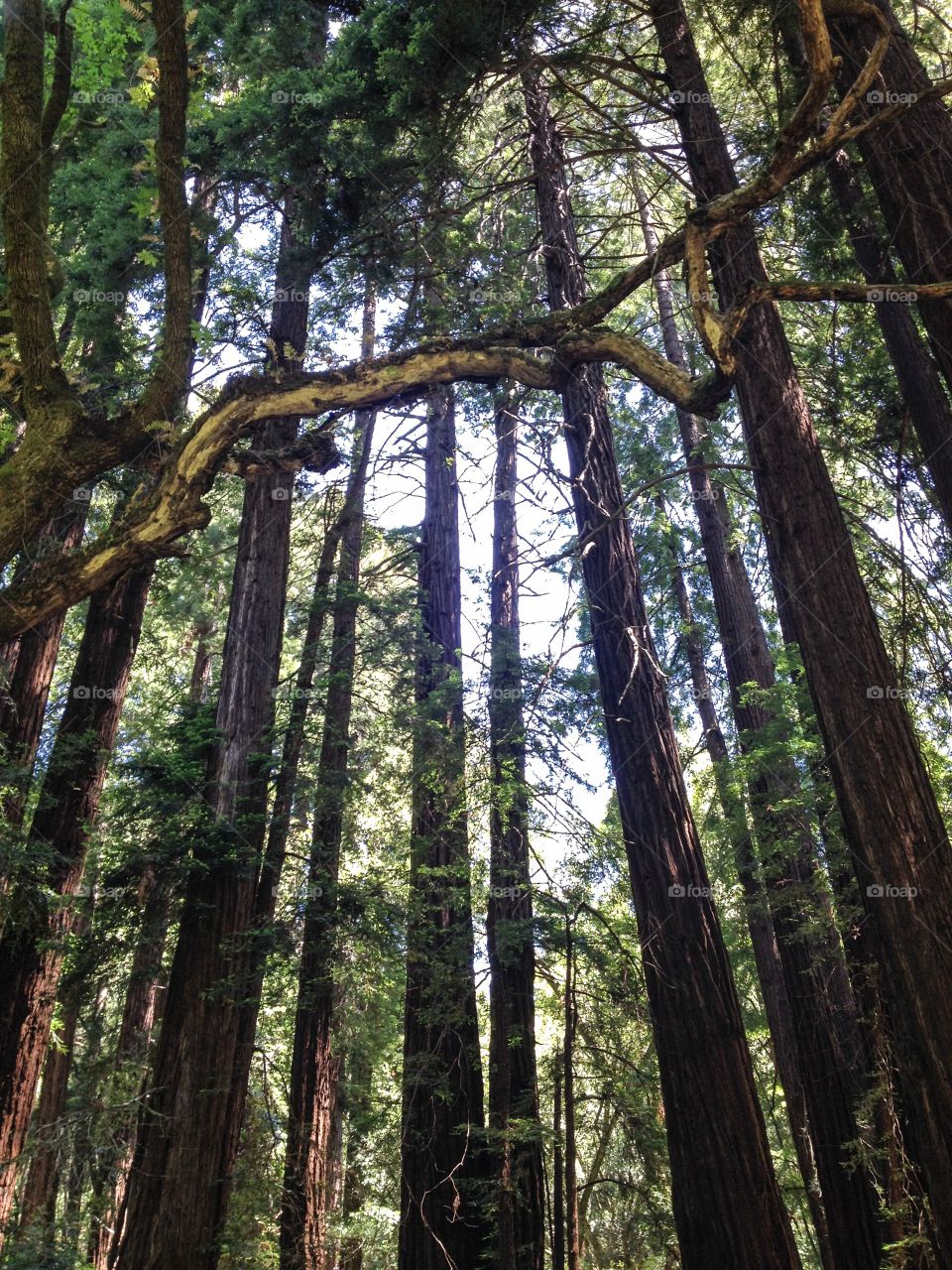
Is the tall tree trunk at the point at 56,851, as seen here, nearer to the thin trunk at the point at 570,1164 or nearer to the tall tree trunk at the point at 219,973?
the tall tree trunk at the point at 219,973

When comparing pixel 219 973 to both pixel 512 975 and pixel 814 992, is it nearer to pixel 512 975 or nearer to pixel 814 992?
pixel 512 975

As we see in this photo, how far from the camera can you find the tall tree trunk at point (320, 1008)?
8.35 meters

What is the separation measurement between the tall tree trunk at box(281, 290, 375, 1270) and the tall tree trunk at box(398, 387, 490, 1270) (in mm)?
774

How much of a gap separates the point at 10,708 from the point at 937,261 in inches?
357

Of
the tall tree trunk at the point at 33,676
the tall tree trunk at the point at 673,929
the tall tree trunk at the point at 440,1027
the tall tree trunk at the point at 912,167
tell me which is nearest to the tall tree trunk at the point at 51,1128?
the tall tree trunk at the point at 33,676

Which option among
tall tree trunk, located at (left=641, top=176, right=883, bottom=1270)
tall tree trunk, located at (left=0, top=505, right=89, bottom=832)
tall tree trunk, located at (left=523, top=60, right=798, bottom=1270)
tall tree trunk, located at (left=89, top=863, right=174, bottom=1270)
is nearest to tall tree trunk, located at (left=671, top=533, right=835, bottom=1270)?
tall tree trunk, located at (left=641, top=176, right=883, bottom=1270)

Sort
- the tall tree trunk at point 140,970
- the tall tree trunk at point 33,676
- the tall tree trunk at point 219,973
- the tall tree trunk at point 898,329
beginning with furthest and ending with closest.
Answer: the tall tree trunk at point 33,676
the tall tree trunk at point 898,329
the tall tree trunk at point 140,970
the tall tree trunk at point 219,973

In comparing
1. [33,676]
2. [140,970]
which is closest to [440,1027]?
[140,970]

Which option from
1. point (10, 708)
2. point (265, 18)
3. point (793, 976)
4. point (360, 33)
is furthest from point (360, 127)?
point (793, 976)

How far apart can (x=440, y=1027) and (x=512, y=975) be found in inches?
32.5

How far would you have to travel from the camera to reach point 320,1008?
9688 millimetres

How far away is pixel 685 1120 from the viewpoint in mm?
5793

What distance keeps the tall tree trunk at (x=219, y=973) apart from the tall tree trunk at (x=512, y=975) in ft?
6.71

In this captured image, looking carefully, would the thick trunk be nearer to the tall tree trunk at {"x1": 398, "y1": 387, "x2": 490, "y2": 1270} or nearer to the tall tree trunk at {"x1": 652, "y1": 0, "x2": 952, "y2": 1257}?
the tall tree trunk at {"x1": 398, "y1": 387, "x2": 490, "y2": 1270}
